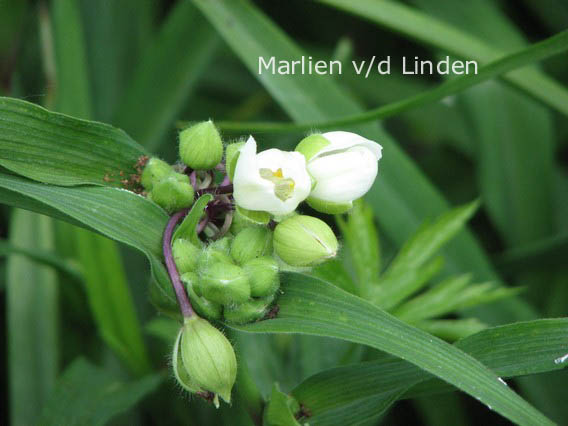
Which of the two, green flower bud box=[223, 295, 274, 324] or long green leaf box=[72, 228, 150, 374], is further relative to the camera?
long green leaf box=[72, 228, 150, 374]

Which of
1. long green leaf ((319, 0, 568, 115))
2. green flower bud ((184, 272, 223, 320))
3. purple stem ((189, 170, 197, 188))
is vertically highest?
long green leaf ((319, 0, 568, 115))

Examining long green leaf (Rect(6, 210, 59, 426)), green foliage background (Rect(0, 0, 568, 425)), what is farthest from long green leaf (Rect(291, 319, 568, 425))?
long green leaf (Rect(6, 210, 59, 426))

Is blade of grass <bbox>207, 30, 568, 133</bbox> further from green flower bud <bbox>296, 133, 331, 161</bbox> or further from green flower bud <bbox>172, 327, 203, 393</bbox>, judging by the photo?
green flower bud <bbox>172, 327, 203, 393</bbox>

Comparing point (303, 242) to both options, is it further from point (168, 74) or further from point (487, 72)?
point (168, 74)

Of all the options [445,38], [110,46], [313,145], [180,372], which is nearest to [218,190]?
[313,145]

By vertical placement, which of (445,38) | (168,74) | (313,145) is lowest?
(313,145)

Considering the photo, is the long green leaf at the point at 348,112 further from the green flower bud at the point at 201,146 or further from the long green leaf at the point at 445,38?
the green flower bud at the point at 201,146
